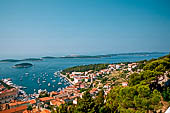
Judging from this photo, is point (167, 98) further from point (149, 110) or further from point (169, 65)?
point (169, 65)

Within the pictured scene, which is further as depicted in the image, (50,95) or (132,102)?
(50,95)

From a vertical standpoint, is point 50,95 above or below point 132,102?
below

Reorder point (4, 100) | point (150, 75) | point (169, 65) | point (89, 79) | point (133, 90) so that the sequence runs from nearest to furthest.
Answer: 1. point (133, 90)
2. point (150, 75)
3. point (169, 65)
4. point (4, 100)
5. point (89, 79)

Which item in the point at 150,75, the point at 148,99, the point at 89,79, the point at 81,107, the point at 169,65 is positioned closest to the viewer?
the point at 81,107

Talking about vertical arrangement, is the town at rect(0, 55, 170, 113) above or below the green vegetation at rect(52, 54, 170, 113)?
below

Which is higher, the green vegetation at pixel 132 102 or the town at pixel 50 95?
the green vegetation at pixel 132 102

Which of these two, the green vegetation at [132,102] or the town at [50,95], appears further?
the town at [50,95]

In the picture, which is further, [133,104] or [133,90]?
[133,90]

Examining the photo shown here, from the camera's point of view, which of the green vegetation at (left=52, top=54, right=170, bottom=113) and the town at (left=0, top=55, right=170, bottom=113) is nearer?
the green vegetation at (left=52, top=54, right=170, bottom=113)

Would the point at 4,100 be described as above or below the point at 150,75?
below

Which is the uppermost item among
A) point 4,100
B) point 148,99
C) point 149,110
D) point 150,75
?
point 150,75

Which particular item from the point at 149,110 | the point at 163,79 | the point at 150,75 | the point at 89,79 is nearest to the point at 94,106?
the point at 149,110
